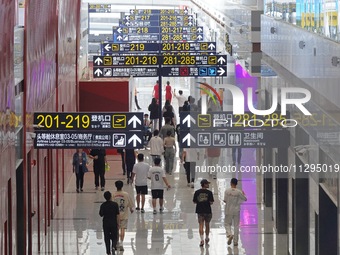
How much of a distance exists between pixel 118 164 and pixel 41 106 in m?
8.97

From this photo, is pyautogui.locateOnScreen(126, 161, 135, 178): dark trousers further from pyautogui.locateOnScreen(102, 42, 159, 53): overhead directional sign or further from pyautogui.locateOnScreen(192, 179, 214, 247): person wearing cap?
pyautogui.locateOnScreen(102, 42, 159, 53): overhead directional sign

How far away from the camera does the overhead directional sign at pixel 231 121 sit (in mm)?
19828

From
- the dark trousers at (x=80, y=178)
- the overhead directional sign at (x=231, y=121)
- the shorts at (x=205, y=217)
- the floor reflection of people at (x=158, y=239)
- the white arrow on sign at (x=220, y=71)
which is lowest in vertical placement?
the floor reflection of people at (x=158, y=239)

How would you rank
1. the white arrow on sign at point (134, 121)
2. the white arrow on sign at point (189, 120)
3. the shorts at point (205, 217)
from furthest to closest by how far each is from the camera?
the shorts at point (205, 217), the white arrow on sign at point (134, 121), the white arrow on sign at point (189, 120)

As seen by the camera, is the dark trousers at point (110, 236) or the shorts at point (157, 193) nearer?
the dark trousers at point (110, 236)

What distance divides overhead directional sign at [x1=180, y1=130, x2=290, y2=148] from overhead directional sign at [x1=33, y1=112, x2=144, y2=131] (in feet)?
5.35

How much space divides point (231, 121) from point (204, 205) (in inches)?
88.3

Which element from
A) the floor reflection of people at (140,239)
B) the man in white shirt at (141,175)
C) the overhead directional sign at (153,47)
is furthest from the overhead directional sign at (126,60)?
the floor reflection of people at (140,239)

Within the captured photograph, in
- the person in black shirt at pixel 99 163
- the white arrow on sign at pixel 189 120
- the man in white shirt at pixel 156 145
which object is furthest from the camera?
the man in white shirt at pixel 156 145

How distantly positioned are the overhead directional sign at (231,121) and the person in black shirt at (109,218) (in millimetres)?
1799

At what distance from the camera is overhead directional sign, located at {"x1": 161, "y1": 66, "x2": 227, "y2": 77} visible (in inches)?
1323

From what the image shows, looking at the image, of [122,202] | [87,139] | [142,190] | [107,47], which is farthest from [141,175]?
[107,47]

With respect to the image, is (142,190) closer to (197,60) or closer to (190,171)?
(190,171)

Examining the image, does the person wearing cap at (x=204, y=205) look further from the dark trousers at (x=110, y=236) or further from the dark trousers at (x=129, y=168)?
the dark trousers at (x=129, y=168)
